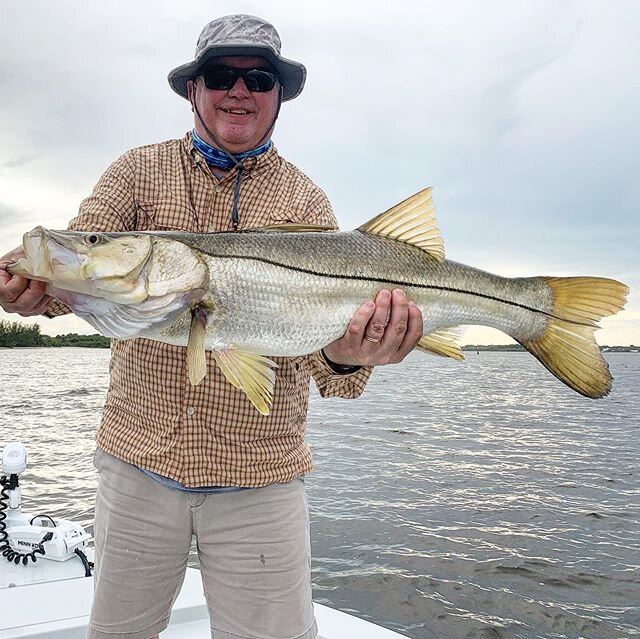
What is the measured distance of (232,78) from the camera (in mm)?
3029

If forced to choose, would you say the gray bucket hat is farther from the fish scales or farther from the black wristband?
the black wristband

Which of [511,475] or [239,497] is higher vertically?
[239,497]

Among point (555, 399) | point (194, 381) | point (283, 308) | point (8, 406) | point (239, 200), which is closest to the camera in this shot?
point (194, 381)

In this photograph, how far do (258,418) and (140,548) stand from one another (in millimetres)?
741

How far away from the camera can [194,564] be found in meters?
8.23

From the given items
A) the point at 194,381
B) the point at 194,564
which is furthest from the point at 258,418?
the point at 194,564

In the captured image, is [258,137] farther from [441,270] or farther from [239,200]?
[441,270]

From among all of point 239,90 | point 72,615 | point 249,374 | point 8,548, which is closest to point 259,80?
point 239,90

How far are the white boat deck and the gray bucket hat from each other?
126 inches

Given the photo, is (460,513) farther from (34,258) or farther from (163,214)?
(34,258)

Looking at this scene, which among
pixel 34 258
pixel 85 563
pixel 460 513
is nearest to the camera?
pixel 34 258

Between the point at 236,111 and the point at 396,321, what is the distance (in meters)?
1.25

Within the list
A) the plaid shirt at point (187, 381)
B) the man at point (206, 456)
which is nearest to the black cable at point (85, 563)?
the man at point (206, 456)

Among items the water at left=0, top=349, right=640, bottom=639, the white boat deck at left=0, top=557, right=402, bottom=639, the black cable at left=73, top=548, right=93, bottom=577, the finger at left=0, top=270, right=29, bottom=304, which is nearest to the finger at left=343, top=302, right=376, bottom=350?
the finger at left=0, top=270, right=29, bottom=304
